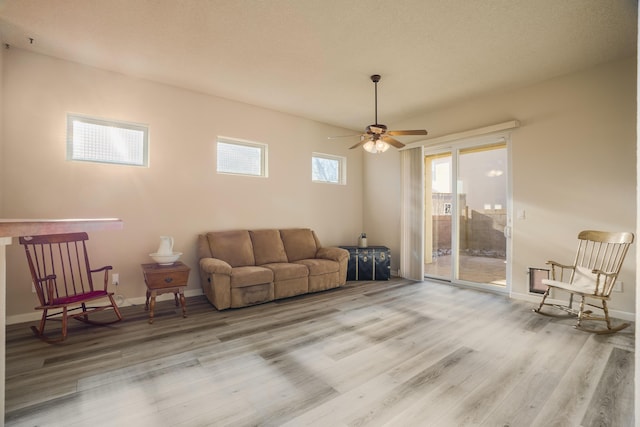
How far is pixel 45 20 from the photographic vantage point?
8.91ft

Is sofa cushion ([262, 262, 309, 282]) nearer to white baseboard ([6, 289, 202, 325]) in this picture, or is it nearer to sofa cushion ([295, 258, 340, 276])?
sofa cushion ([295, 258, 340, 276])

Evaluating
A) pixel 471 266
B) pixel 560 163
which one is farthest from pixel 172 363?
pixel 560 163

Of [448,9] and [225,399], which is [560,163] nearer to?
[448,9]

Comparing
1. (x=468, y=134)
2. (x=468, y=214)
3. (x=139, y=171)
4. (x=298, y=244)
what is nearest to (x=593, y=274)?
(x=468, y=214)

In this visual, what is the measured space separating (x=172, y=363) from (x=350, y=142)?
5.09 metres

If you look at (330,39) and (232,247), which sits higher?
(330,39)

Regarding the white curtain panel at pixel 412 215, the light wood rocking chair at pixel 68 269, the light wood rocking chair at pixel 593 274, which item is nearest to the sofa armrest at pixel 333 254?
the white curtain panel at pixel 412 215

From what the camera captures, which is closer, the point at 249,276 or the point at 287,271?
the point at 249,276

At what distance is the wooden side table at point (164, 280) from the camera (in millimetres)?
3244

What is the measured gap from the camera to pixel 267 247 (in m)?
4.63

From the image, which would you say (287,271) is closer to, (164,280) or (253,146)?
(164,280)

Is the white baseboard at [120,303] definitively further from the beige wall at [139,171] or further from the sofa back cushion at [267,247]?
the sofa back cushion at [267,247]

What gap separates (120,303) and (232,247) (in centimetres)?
152

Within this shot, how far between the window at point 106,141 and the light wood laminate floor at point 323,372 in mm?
1969
